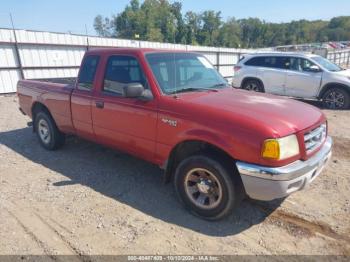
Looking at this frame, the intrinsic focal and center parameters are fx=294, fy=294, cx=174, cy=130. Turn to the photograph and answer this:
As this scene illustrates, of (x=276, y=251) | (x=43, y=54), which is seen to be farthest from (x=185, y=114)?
(x=43, y=54)

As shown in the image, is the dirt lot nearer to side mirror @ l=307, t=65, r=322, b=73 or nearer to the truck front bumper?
the truck front bumper

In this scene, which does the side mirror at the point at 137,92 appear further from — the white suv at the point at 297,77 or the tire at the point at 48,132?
the white suv at the point at 297,77

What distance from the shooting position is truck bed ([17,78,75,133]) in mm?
5133

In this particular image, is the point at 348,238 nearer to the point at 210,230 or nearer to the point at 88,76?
the point at 210,230

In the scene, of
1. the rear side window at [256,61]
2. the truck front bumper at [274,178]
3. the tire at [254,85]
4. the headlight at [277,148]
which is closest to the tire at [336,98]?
the tire at [254,85]

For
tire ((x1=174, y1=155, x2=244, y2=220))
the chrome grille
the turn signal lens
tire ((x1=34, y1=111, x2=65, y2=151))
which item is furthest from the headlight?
tire ((x1=34, y1=111, x2=65, y2=151))

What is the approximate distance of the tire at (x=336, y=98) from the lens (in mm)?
9734

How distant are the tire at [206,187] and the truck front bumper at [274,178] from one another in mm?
208

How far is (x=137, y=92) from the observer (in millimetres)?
3654

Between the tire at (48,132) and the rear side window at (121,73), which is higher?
the rear side window at (121,73)

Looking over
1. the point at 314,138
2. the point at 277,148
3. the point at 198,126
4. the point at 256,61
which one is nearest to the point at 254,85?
the point at 256,61

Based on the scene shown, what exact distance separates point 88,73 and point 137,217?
2500mm

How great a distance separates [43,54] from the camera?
12.9 metres

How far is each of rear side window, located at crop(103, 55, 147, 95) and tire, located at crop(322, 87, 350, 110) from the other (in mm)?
8162
